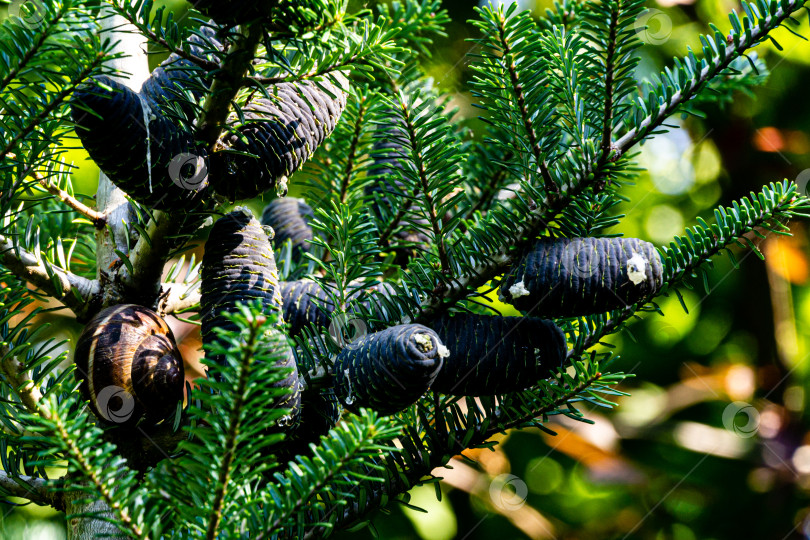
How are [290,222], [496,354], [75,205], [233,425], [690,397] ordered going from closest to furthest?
[233,425] → [496,354] → [75,205] → [290,222] → [690,397]

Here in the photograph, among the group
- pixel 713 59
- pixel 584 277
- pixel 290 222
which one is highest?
pixel 713 59

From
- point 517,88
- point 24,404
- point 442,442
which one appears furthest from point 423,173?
point 24,404

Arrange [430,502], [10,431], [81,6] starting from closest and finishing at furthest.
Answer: [81,6]
[10,431]
[430,502]

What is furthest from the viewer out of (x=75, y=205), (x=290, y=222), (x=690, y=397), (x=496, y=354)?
(x=690, y=397)

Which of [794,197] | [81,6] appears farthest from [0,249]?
[794,197]

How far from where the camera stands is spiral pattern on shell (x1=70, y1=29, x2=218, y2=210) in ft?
1.16

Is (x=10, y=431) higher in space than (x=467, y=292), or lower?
lower

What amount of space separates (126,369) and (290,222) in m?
0.27

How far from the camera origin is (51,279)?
1.61 ft

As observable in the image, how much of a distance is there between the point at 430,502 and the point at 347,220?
32.7 inches

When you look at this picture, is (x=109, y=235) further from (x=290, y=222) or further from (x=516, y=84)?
(x=516, y=84)

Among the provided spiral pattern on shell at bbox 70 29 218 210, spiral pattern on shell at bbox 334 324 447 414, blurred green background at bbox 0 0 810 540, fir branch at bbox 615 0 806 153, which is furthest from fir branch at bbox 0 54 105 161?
blurred green background at bbox 0 0 810 540

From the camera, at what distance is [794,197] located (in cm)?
44

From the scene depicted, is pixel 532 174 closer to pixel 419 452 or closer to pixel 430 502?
pixel 419 452
